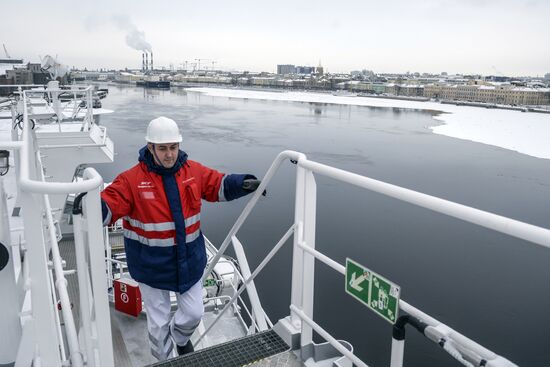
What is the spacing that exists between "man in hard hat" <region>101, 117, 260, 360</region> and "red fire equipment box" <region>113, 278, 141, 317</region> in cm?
289

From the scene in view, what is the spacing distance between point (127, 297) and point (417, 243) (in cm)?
1012

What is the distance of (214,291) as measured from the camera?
22.8ft

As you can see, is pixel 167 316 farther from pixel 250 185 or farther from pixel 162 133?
pixel 162 133

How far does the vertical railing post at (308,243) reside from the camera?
1777mm

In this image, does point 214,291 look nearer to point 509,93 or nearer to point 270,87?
point 509,93

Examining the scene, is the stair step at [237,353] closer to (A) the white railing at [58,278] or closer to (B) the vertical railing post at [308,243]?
(B) the vertical railing post at [308,243]

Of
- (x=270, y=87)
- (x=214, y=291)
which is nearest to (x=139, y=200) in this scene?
(x=214, y=291)

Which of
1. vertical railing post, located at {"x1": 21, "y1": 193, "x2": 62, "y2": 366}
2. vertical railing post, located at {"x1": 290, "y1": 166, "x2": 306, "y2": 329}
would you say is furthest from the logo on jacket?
vertical railing post, located at {"x1": 21, "y1": 193, "x2": 62, "y2": 366}

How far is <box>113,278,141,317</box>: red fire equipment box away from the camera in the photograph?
5.02 meters

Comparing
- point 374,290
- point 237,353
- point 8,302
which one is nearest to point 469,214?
point 374,290

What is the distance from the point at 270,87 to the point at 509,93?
219 feet

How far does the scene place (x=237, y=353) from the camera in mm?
1953

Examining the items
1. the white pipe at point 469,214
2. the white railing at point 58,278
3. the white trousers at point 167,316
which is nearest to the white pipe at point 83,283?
the white railing at point 58,278

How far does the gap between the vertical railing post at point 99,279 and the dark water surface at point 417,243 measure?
895 cm
